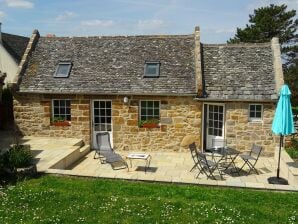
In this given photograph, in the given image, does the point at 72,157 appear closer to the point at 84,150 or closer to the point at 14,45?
the point at 84,150

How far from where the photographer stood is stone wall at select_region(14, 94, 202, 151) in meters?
15.4

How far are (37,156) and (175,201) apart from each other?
6.77 metres

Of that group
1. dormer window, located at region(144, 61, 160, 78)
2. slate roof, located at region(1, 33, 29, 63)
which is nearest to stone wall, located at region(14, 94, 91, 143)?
dormer window, located at region(144, 61, 160, 78)

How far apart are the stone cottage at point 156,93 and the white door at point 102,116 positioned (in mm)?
49

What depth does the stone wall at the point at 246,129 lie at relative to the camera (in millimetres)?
14680

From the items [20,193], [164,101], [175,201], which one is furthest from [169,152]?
[20,193]

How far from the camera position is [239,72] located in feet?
51.7

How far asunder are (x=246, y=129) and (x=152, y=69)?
5357 mm

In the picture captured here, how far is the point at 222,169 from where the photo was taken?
42.3ft

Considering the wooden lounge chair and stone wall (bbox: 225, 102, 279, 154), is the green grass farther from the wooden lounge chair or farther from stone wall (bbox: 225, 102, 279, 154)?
stone wall (bbox: 225, 102, 279, 154)

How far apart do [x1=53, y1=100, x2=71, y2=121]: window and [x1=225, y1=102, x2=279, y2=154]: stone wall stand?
7.71 meters

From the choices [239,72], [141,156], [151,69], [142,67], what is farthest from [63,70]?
[239,72]

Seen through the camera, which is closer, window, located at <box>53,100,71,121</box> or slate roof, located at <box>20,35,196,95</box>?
slate roof, located at <box>20,35,196,95</box>

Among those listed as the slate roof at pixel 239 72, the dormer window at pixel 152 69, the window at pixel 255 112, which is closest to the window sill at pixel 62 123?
the dormer window at pixel 152 69
